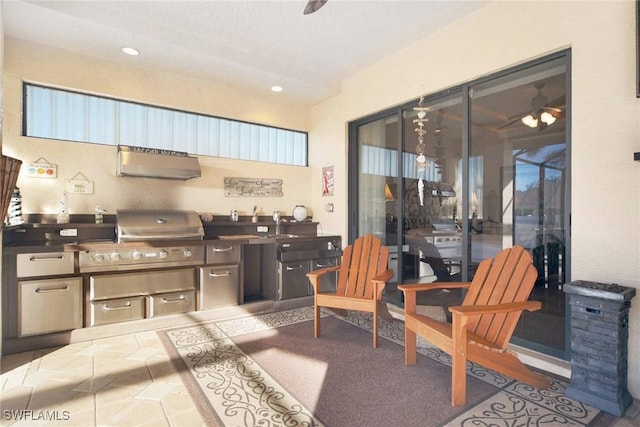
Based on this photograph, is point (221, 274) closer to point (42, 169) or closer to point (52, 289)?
point (52, 289)

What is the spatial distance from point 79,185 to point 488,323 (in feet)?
13.4

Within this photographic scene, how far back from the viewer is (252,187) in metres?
4.57

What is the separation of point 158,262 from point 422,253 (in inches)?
110

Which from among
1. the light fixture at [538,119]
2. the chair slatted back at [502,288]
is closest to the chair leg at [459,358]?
the chair slatted back at [502,288]

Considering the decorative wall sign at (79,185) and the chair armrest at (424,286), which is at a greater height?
the decorative wall sign at (79,185)

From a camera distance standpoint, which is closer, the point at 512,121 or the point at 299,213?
the point at 512,121

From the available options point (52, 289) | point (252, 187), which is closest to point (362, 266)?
point (252, 187)

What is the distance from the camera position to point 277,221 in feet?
15.2

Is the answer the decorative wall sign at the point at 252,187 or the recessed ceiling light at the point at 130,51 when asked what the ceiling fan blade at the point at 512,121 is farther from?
the recessed ceiling light at the point at 130,51

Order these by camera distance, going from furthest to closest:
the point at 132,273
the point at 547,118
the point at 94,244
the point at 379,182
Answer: the point at 379,182 < the point at 132,273 < the point at 94,244 < the point at 547,118

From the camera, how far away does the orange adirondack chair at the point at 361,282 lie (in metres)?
2.87

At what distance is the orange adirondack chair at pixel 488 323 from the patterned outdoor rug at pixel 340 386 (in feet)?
0.52

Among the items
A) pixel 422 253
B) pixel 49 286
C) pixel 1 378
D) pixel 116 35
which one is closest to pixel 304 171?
pixel 422 253

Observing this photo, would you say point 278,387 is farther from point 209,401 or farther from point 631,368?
point 631,368
